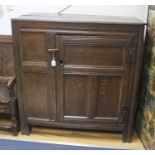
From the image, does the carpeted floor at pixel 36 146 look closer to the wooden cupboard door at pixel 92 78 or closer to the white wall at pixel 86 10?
the wooden cupboard door at pixel 92 78

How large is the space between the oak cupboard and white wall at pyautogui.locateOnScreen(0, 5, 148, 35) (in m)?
0.32

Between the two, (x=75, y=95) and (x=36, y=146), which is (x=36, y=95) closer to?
(x=75, y=95)

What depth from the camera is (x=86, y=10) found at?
81.8 inches

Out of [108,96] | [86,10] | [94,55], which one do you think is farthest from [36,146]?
[86,10]

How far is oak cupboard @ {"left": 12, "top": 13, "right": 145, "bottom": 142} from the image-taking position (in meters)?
1.62

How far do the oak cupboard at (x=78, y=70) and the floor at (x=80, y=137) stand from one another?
11 centimetres

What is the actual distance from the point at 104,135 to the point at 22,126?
78 centimetres

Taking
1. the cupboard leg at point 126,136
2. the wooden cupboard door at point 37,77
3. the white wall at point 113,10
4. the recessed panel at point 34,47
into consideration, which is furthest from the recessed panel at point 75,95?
the white wall at point 113,10

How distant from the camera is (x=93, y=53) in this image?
5.50 ft

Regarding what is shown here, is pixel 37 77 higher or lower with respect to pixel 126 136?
higher

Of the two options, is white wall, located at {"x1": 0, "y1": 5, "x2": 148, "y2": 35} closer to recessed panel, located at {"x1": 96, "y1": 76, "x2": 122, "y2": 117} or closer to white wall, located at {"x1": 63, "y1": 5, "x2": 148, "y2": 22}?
white wall, located at {"x1": 63, "y1": 5, "x2": 148, "y2": 22}

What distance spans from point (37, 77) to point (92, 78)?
1.51ft

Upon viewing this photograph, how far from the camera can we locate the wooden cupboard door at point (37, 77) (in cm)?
169
